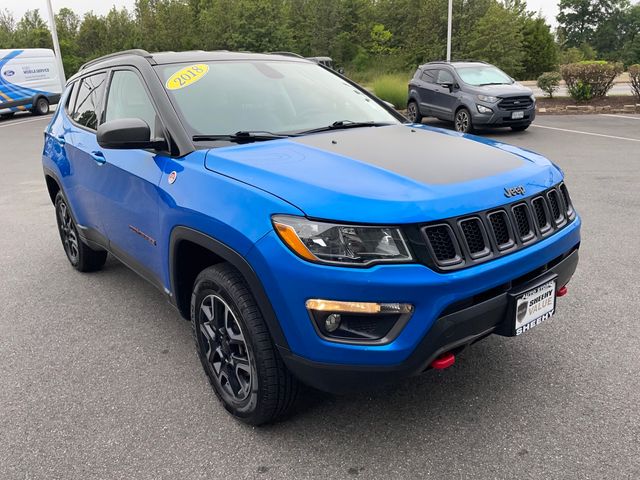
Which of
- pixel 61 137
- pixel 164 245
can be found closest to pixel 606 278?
pixel 164 245

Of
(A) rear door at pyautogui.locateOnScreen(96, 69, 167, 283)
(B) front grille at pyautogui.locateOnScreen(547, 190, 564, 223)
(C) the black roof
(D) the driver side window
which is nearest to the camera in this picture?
(B) front grille at pyautogui.locateOnScreen(547, 190, 564, 223)

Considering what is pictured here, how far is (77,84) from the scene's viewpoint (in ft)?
15.0

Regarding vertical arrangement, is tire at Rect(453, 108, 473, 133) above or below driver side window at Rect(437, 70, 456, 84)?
below

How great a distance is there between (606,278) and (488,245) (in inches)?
100

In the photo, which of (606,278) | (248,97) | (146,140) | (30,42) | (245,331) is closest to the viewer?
(245,331)

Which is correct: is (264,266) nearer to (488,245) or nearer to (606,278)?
(488,245)

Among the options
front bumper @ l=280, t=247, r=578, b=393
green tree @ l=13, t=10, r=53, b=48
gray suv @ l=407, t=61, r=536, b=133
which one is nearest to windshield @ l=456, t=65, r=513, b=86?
gray suv @ l=407, t=61, r=536, b=133

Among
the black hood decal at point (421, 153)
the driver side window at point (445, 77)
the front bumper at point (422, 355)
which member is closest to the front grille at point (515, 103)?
the driver side window at point (445, 77)

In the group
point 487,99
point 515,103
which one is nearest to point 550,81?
point 515,103

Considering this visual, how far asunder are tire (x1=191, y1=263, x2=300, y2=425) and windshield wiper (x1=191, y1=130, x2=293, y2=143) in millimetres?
723

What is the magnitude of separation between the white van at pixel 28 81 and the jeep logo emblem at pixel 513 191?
24.1 meters

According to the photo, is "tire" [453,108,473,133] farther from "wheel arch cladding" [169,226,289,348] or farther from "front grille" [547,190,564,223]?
"wheel arch cladding" [169,226,289,348]

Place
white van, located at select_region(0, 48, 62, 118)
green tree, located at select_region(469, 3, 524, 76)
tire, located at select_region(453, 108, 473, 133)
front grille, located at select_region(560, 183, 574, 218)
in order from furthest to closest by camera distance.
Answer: green tree, located at select_region(469, 3, 524, 76)
white van, located at select_region(0, 48, 62, 118)
tire, located at select_region(453, 108, 473, 133)
front grille, located at select_region(560, 183, 574, 218)

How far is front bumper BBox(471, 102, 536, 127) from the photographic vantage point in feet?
41.5
